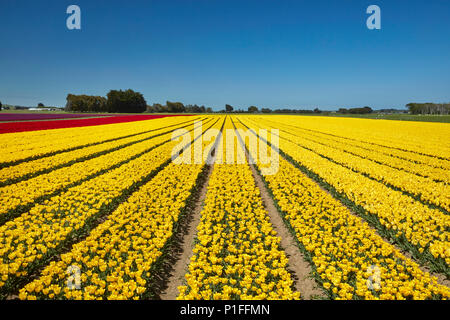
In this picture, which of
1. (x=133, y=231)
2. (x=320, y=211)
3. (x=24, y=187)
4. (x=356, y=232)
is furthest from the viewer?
(x=24, y=187)

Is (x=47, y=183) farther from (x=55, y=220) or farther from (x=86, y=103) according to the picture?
(x=86, y=103)

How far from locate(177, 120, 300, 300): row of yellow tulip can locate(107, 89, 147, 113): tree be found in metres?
127

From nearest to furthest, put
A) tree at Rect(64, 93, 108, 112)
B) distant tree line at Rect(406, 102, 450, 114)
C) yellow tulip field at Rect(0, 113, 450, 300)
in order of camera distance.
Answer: yellow tulip field at Rect(0, 113, 450, 300) < tree at Rect(64, 93, 108, 112) < distant tree line at Rect(406, 102, 450, 114)

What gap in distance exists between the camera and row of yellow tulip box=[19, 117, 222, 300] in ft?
13.3

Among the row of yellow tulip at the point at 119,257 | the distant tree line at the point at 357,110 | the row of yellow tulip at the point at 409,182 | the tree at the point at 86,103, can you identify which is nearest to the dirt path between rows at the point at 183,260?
the row of yellow tulip at the point at 119,257

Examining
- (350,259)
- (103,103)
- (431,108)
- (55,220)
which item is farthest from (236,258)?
(431,108)

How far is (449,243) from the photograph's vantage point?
17.9 feet

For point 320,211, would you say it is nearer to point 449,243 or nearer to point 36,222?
point 449,243

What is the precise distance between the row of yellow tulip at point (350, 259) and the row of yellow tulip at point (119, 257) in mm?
3616

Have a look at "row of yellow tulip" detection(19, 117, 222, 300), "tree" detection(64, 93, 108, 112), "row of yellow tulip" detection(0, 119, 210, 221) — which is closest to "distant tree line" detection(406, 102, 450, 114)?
"row of yellow tulip" detection(0, 119, 210, 221)

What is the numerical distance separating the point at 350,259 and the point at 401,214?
328cm

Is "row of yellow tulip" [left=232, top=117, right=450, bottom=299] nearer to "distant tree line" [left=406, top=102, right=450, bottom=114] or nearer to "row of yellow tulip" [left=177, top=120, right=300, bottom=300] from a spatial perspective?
"row of yellow tulip" [left=177, top=120, right=300, bottom=300]
